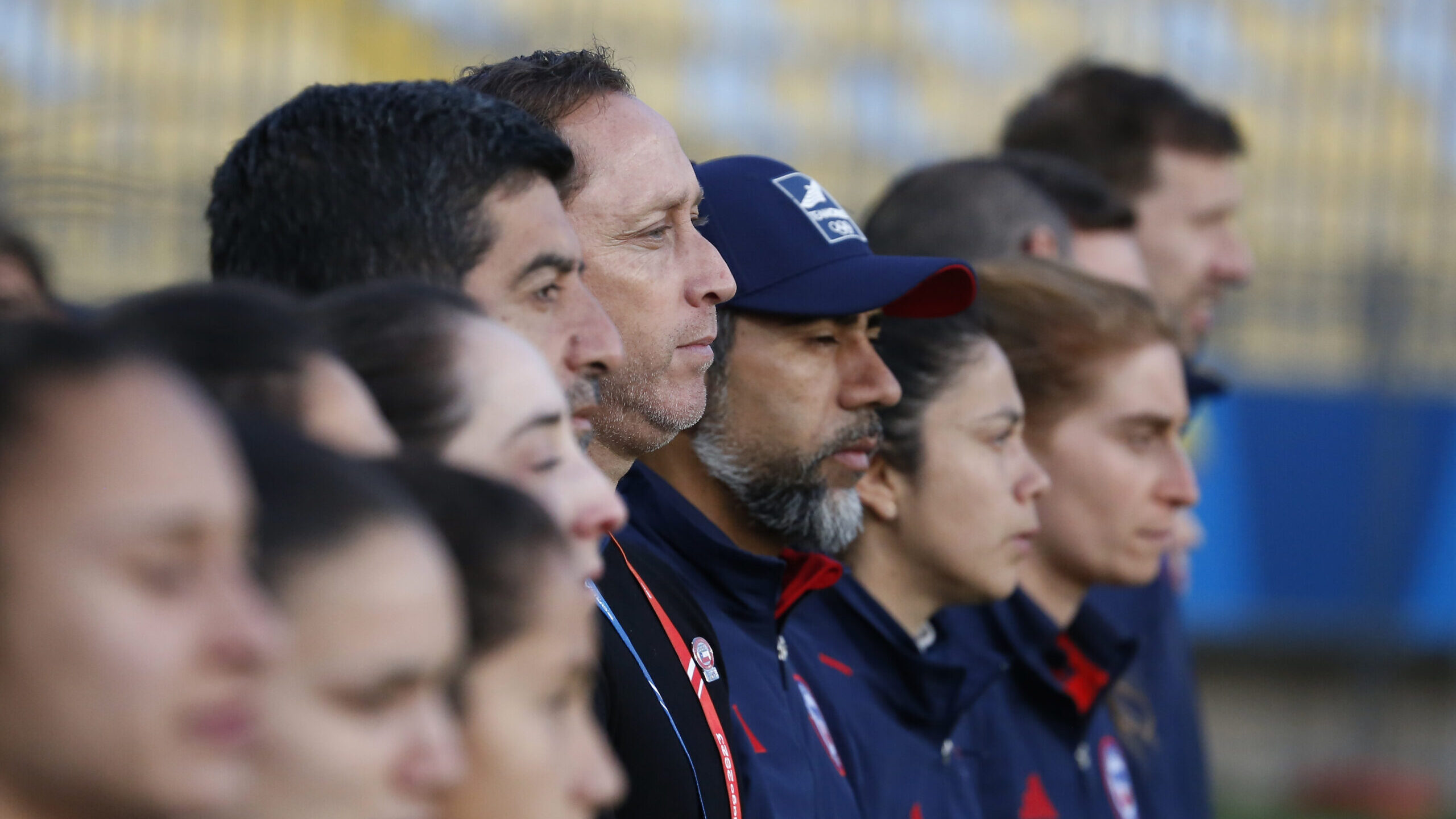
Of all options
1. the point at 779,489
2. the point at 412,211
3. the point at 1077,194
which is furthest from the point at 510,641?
the point at 1077,194

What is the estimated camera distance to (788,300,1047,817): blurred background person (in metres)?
2.83

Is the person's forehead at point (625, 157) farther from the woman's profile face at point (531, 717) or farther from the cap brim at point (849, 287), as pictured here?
the woman's profile face at point (531, 717)

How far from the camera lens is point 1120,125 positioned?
4859 mm

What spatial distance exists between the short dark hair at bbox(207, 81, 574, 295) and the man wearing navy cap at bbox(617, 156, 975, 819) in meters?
0.74

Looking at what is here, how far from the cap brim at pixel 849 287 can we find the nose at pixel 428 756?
5.19ft

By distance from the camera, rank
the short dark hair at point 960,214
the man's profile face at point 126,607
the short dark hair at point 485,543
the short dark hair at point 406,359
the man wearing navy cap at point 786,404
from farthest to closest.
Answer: the short dark hair at point 960,214, the man wearing navy cap at point 786,404, the short dark hair at point 406,359, the short dark hair at point 485,543, the man's profile face at point 126,607

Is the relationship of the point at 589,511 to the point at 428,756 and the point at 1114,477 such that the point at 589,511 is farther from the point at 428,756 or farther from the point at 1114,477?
the point at 1114,477

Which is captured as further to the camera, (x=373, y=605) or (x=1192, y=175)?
(x=1192, y=175)

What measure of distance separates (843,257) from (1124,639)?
4.16 feet

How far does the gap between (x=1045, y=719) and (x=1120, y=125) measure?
207cm

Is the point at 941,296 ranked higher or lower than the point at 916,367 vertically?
higher

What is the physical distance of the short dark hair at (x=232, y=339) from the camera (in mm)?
1229

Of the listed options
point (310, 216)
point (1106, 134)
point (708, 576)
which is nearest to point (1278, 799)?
point (1106, 134)

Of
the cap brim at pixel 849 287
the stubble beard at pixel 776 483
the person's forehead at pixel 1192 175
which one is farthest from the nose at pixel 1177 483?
the person's forehead at pixel 1192 175
